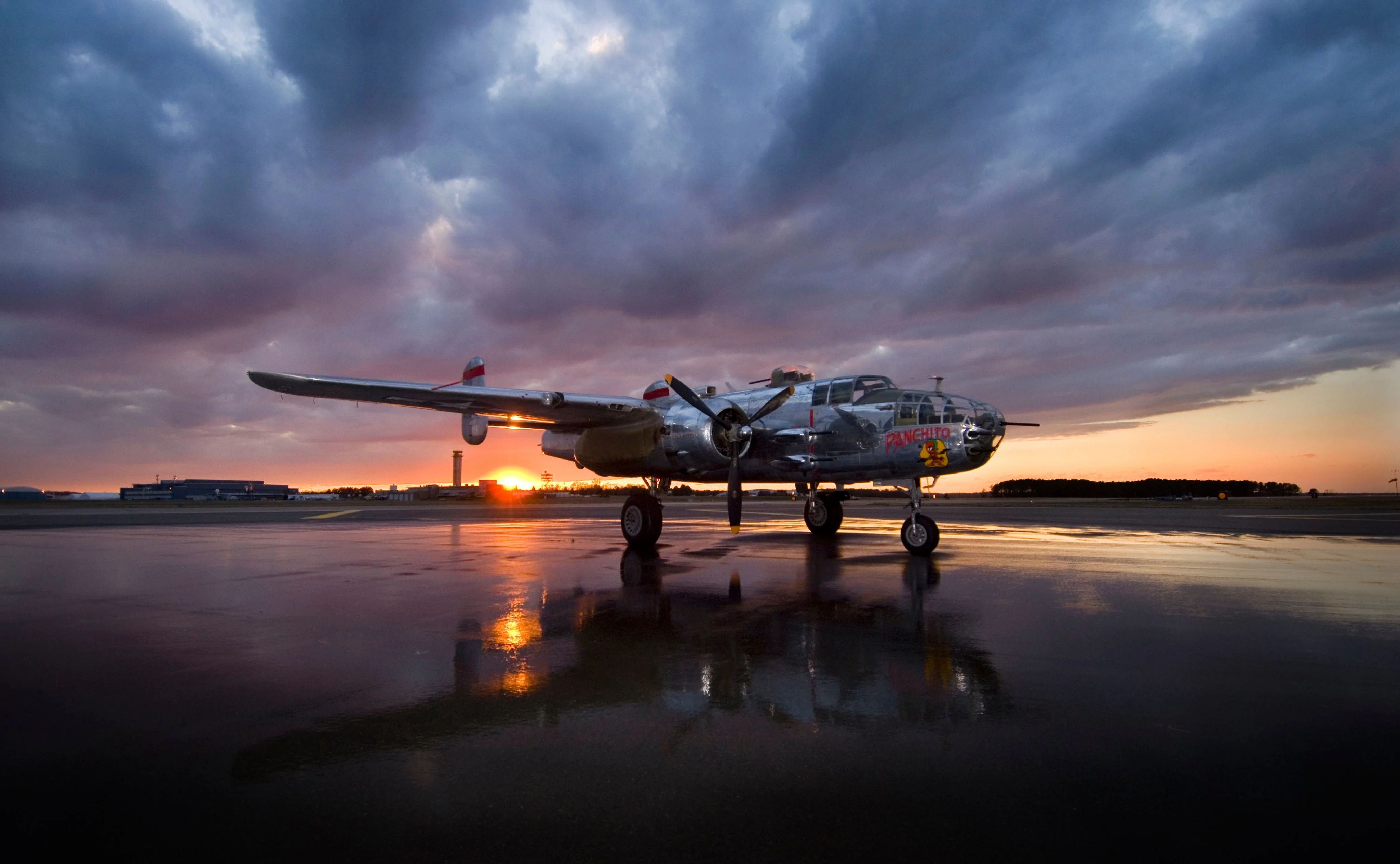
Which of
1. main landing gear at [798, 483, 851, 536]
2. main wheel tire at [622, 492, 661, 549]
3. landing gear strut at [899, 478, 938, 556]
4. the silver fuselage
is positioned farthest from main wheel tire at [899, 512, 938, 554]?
main wheel tire at [622, 492, 661, 549]

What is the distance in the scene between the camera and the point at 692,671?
550 cm

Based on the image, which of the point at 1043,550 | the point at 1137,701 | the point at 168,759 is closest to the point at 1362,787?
the point at 1137,701

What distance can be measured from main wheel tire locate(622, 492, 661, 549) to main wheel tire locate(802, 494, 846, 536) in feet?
19.4

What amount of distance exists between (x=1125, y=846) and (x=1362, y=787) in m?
1.70

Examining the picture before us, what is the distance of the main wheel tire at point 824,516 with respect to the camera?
65.3 ft

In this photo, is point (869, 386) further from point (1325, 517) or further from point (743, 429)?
point (1325, 517)

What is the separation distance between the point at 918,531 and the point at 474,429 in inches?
444

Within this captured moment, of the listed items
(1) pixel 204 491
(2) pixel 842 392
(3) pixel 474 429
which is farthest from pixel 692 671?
(1) pixel 204 491

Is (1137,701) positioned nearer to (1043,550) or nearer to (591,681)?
(591,681)

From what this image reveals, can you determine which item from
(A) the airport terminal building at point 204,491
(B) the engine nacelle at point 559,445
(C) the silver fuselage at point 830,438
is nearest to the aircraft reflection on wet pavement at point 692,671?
(C) the silver fuselage at point 830,438

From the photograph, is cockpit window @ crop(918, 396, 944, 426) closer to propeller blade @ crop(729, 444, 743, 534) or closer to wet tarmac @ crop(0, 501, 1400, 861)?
propeller blade @ crop(729, 444, 743, 534)

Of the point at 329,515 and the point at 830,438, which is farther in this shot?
the point at 329,515

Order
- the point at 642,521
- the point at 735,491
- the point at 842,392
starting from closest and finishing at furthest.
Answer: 1. the point at 735,491
2. the point at 642,521
3. the point at 842,392

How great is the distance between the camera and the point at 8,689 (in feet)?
16.9
